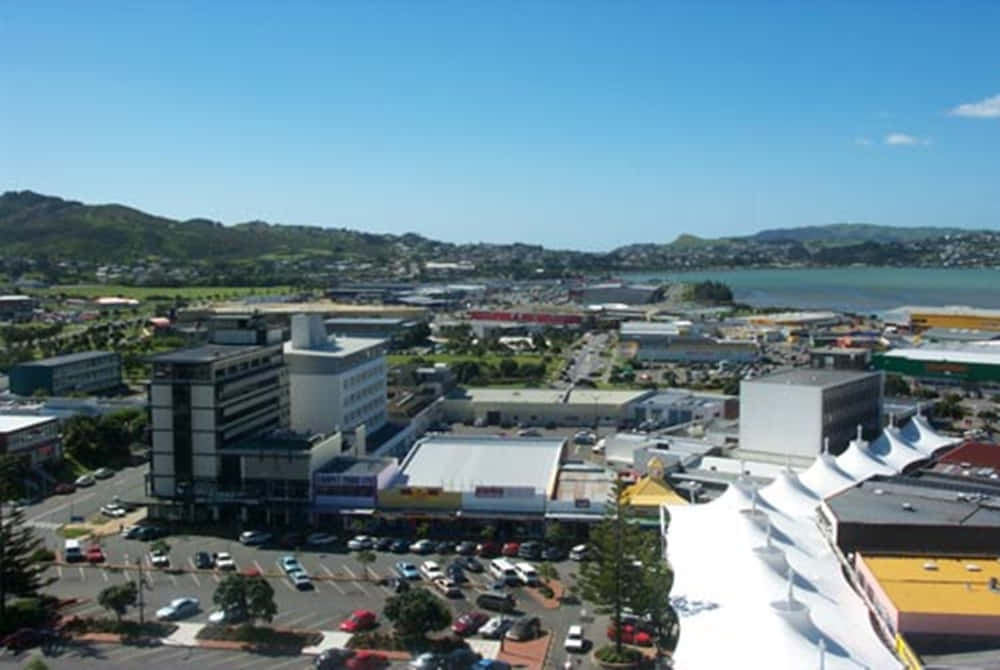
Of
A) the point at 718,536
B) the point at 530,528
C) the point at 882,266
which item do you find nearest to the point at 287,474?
the point at 530,528

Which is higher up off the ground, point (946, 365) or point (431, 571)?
point (946, 365)

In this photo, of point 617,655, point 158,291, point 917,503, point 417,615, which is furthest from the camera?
point 158,291

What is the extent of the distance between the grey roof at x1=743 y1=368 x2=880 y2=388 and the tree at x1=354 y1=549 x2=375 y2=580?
789cm

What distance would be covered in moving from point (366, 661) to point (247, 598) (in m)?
1.71

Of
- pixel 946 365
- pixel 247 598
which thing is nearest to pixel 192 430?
pixel 247 598

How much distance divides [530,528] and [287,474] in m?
3.98

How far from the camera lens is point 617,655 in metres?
10.5

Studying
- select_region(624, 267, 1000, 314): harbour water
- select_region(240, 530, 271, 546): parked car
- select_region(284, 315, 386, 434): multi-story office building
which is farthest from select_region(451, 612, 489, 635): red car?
select_region(624, 267, 1000, 314): harbour water

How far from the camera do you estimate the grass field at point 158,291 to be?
2360 inches

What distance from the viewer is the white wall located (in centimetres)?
1730

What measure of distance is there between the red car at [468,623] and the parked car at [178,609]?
3.23 m

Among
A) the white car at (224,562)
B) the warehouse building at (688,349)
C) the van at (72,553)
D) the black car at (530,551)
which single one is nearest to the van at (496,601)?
the black car at (530,551)

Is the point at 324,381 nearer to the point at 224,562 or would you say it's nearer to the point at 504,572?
the point at 224,562

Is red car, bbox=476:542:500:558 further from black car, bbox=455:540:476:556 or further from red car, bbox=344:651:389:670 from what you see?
red car, bbox=344:651:389:670
